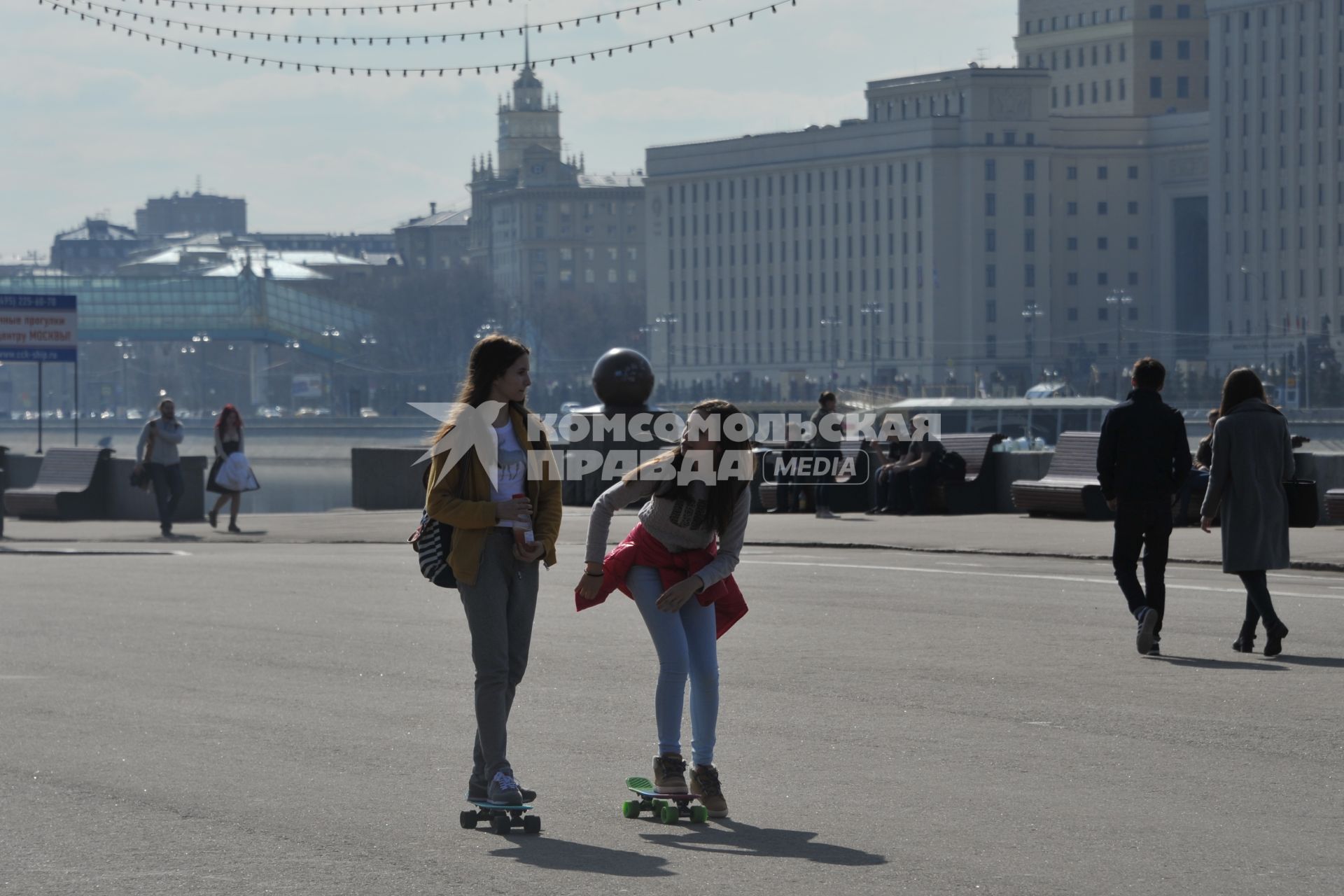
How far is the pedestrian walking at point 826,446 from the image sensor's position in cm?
2829

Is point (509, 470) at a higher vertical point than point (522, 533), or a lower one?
higher

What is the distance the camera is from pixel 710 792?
8336 millimetres

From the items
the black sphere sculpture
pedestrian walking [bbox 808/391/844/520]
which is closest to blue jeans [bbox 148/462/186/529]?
the black sphere sculpture

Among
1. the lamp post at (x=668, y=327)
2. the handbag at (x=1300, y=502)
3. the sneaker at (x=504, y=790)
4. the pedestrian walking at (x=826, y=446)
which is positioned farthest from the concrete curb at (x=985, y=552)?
the lamp post at (x=668, y=327)

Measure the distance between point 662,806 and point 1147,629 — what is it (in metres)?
5.31

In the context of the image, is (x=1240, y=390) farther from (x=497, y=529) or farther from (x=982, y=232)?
(x=982, y=232)

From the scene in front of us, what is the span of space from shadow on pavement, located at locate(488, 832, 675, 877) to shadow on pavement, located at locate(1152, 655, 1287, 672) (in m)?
5.52

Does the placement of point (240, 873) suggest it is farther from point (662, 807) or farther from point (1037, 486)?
point (1037, 486)

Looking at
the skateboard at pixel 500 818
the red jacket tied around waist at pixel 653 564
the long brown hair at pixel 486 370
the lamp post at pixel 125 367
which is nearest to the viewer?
the skateboard at pixel 500 818

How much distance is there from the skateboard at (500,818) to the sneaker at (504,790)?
0.02 meters

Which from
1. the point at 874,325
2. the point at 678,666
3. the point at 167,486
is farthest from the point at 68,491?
the point at 874,325

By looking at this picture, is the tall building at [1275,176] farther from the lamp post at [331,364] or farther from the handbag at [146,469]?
the handbag at [146,469]

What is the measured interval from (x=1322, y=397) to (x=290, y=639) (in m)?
102

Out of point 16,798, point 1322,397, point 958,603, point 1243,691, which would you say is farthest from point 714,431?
point 1322,397
